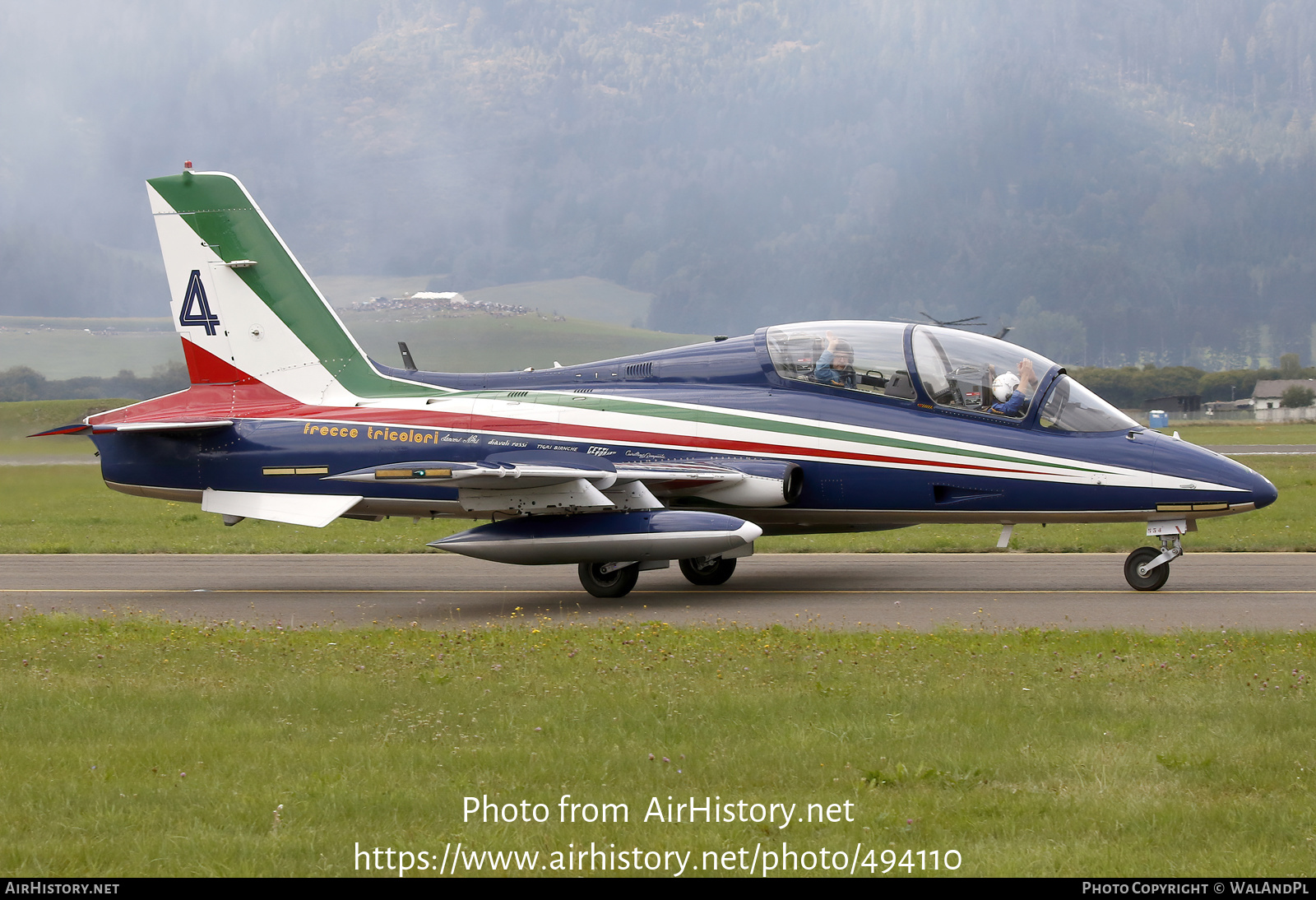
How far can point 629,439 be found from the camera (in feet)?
45.6

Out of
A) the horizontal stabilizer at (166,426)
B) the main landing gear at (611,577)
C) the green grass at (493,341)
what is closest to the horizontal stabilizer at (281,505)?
the horizontal stabilizer at (166,426)

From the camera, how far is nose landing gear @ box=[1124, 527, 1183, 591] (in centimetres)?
1278

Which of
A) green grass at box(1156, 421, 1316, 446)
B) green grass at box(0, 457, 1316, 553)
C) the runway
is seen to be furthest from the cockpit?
green grass at box(1156, 421, 1316, 446)

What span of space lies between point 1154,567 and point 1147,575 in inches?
5.2

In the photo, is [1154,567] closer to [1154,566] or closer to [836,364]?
[1154,566]

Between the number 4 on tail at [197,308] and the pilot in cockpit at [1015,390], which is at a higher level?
Answer: the number 4 on tail at [197,308]

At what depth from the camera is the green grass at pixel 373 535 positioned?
18.1 meters

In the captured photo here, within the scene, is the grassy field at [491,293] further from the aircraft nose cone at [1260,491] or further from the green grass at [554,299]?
the aircraft nose cone at [1260,491]

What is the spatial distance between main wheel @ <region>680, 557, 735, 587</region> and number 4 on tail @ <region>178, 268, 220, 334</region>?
6.89m

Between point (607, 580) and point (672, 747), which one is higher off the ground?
point (672, 747)

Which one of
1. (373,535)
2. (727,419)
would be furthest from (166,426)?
(373,535)

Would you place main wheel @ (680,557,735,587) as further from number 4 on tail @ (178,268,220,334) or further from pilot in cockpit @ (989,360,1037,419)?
number 4 on tail @ (178,268,220,334)

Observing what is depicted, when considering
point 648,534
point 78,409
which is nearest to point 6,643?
point 648,534

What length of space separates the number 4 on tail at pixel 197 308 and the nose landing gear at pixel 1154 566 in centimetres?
1155
